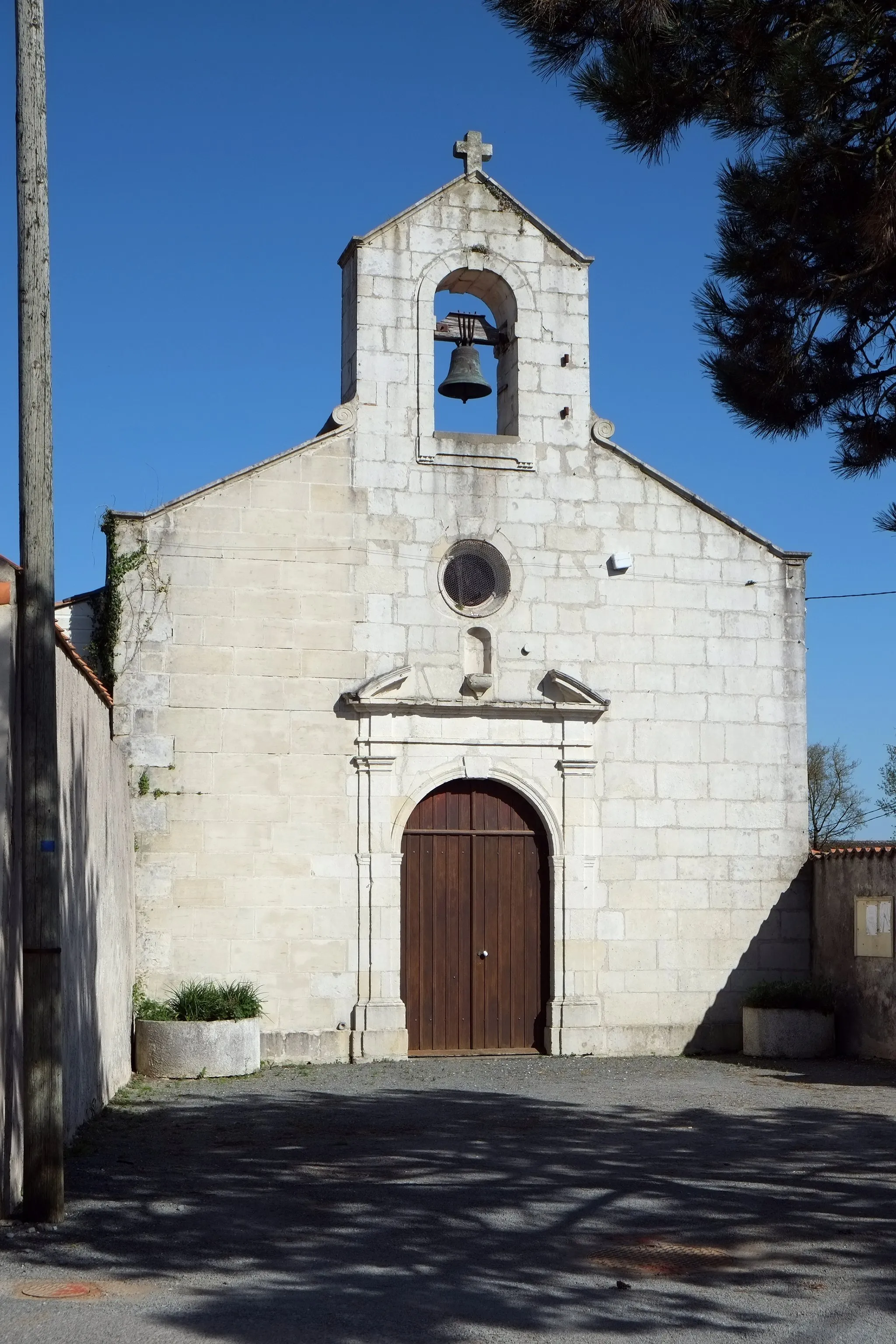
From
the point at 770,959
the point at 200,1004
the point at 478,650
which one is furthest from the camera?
the point at 770,959

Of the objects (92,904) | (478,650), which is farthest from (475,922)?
(92,904)

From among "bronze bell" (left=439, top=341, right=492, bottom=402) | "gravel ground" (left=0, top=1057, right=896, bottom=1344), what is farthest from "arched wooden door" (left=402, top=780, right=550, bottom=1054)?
"bronze bell" (left=439, top=341, right=492, bottom=402)

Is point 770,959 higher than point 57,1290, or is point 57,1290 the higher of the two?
point 770,959

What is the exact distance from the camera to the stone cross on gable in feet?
49.2

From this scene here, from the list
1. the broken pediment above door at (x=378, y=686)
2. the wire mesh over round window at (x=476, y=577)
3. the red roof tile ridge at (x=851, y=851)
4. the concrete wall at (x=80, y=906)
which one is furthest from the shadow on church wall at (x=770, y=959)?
the concrete wall at (x=80, y=906)

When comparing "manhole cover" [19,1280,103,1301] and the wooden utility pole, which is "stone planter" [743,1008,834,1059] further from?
"manhole cover" [19,1280,103,1301]

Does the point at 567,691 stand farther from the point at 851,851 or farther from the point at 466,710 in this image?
the point at 851,851

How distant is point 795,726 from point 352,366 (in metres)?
5.52

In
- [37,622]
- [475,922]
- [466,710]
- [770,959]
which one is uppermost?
[37,622]

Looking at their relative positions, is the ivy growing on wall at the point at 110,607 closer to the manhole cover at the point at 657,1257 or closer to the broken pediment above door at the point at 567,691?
the broken pediment above door at the point at 567,691

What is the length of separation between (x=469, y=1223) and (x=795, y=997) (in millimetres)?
8016

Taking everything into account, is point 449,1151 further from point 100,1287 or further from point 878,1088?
point 878,1088

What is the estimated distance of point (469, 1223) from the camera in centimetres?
701

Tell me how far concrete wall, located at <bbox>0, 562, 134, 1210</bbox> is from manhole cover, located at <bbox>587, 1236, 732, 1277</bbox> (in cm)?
269
